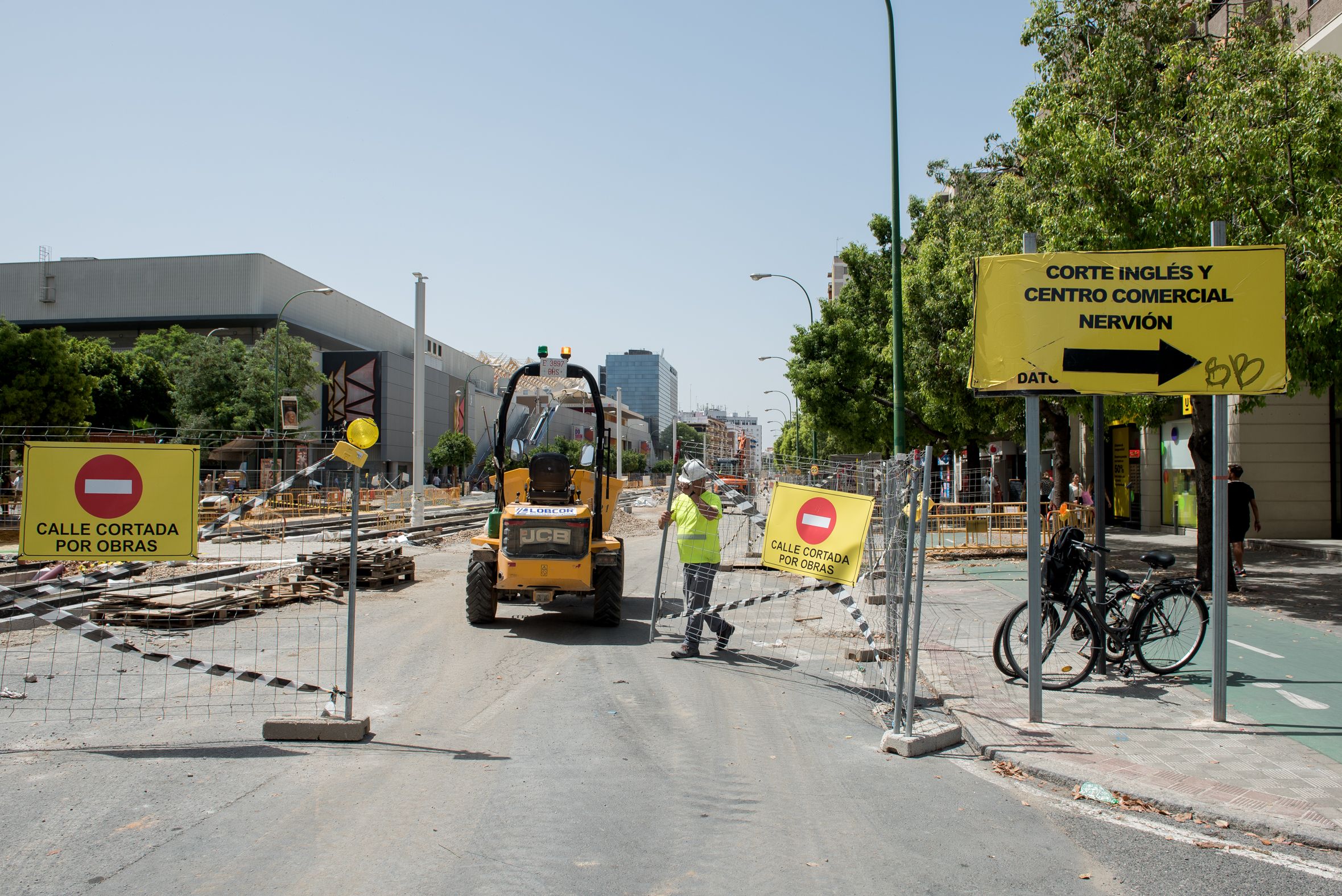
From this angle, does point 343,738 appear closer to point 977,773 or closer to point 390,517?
point 977,773

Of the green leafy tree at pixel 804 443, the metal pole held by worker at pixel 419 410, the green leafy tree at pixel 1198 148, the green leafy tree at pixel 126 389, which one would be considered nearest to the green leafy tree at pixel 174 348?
the green leafy tree at pixel 126 389

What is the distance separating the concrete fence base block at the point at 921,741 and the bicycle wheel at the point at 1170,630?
244cm

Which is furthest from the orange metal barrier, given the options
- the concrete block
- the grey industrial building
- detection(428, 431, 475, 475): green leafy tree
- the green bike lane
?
the grey industrial building

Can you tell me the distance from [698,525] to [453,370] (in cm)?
8800

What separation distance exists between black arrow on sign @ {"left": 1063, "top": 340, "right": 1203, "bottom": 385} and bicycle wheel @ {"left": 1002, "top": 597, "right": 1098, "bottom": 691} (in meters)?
1.94

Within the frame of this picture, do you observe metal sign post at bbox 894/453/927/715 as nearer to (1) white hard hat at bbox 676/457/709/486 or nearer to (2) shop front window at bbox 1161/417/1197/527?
(1) white hard hat at bbox 676/457/709/486

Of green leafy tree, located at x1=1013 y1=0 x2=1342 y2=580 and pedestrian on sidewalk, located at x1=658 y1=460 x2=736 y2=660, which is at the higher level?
green leafy tree, located at x1=1013 y1=0 x2=1342 y2=580

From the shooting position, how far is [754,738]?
20.0 feet

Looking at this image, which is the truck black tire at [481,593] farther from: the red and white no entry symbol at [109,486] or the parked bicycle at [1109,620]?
the parked bicycle at [1109,620]

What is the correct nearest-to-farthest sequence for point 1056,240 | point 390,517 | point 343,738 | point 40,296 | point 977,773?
point 977,773 → point 343,738 → point 1056,240 → point 390,517 → point 40,296

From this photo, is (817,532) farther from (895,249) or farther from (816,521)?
(895,249)

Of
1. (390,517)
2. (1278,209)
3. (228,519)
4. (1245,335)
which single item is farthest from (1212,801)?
(390,517)

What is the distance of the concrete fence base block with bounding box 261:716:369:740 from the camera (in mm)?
5875

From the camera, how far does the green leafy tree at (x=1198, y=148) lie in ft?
35.2
